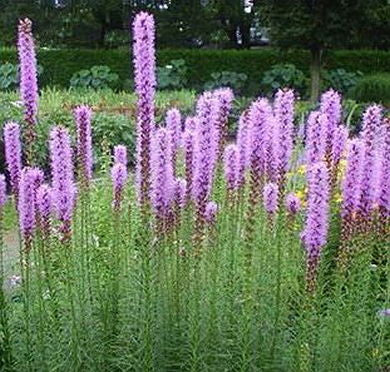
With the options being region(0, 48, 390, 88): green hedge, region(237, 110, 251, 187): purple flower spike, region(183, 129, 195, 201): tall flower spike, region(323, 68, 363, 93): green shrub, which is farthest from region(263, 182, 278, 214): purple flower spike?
region(323, 68, 363, 93): green shrub

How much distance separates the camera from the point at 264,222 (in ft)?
13.7

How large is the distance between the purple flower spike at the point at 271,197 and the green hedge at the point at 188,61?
19116 millimetres

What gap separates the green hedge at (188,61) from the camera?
74.1 feet

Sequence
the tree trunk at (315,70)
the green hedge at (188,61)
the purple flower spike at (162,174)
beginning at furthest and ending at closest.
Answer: the green hedge at (188,61), the tree trunk at (315,70), the purple flower spike at (162,174)

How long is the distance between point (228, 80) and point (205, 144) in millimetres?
19336

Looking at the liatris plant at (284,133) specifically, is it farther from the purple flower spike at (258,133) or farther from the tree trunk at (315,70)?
the tree trunk at (315,70)

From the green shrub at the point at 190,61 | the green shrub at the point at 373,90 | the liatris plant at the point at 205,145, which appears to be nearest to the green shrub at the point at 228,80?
the green shrub at the point at 190,61

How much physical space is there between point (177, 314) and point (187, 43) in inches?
938

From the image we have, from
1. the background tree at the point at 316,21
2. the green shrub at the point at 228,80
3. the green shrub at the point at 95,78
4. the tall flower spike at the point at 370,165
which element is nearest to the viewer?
the tall flower spike at the point at 370,165

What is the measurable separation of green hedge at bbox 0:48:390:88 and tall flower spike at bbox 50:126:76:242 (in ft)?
63.4

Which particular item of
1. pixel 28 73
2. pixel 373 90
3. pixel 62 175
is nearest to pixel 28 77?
pixel 28 73

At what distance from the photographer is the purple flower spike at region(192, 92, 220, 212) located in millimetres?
3312

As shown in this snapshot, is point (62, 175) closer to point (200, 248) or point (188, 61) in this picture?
point (200, 248)

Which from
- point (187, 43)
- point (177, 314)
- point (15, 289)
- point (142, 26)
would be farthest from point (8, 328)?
point (187, 43)
